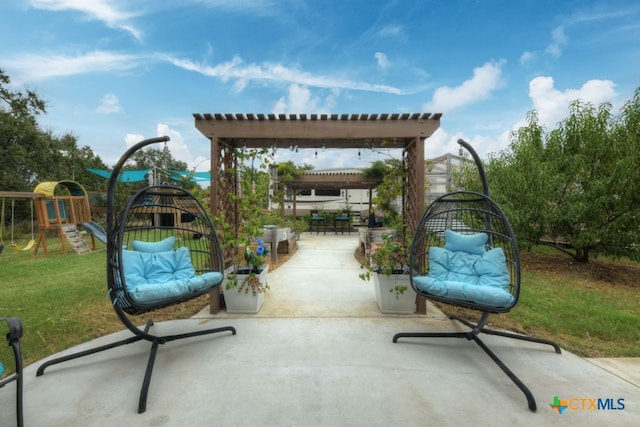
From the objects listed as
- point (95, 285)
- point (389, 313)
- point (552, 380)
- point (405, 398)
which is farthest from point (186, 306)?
point (552, 380)

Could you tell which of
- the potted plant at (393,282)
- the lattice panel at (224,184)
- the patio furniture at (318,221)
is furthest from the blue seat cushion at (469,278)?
the patio furniture at (318,221)

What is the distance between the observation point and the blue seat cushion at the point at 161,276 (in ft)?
5.94

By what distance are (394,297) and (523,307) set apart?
1.50 m

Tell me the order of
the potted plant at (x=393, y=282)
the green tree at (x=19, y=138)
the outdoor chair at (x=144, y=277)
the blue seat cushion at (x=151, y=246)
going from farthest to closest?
the green tree at (x=19, y=138), the potted plant at (x=393, y=282), the blue seat cushion at (x=151, y=246), the outdoor chair at (x=144, y=277)

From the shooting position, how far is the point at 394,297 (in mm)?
2883

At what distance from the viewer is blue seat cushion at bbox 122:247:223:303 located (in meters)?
1.81

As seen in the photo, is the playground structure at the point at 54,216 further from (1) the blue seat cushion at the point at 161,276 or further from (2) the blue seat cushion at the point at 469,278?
(2) the blue seat cushion at the point at 469,278

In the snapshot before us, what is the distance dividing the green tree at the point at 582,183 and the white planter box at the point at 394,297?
3279 mm

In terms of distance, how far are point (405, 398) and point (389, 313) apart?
4.37ft

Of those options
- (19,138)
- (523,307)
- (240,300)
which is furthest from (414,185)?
(19,138)

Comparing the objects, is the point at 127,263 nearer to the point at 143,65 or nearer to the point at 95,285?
the point at 95,285

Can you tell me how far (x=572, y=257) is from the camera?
5.42m

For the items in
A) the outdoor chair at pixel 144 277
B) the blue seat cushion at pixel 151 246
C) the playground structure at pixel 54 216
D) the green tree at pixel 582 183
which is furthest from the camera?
the playground structure at pixel 54 216

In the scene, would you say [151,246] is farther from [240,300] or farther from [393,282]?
[393,282]
